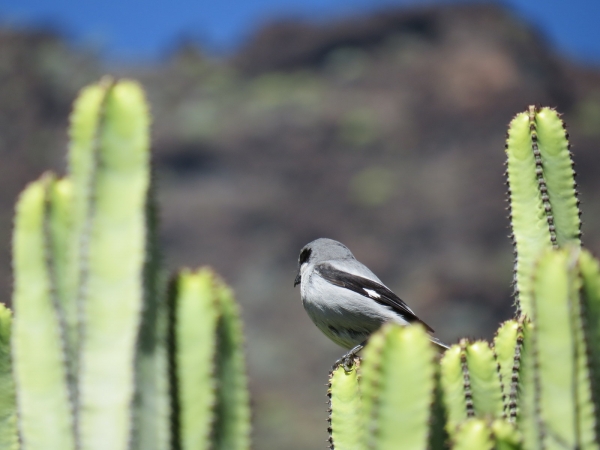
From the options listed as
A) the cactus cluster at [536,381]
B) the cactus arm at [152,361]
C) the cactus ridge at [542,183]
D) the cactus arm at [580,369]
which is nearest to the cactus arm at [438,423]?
the cactus cluster at [536,381]

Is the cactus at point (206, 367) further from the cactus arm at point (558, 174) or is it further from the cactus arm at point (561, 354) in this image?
the cactus arm at point (558, 174)

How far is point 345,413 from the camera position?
3676mm

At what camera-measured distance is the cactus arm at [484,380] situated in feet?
11.3

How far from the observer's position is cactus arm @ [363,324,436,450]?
103 inches

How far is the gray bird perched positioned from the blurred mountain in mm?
12800

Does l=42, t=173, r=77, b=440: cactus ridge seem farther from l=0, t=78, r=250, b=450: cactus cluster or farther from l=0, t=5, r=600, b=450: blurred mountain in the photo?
l=0, t=5, r=600, b=450: blurred mountain

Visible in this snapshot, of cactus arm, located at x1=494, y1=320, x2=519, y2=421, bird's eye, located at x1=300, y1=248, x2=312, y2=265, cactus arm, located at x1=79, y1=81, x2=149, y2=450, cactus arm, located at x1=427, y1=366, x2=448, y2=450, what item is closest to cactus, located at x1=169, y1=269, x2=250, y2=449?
cactus arm, located at x1=79, y1=81, x2=149, y2=450

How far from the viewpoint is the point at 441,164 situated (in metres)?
31.3

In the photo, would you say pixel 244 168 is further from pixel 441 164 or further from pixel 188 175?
pixel 441 164

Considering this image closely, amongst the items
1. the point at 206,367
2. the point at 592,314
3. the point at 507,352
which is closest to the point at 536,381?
the point at 592,314

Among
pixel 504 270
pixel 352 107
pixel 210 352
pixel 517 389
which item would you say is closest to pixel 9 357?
pixel 210 352

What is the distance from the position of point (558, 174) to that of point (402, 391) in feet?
7.08

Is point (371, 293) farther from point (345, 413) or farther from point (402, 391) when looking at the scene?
point (402, 391)

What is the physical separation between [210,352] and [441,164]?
29313 mm
